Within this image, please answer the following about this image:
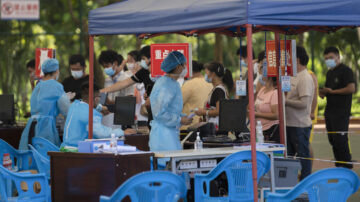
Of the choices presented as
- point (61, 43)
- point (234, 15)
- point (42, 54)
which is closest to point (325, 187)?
point (234, 15)

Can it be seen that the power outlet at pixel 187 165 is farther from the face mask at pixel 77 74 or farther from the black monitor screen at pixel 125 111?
the face mask at pixel 77 74

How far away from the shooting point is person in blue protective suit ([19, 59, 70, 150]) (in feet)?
32.0

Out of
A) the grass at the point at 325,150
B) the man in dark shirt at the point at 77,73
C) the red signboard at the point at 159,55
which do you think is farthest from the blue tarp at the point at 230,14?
the grass at the point at 325,150

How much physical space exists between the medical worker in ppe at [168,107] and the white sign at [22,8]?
1316cm

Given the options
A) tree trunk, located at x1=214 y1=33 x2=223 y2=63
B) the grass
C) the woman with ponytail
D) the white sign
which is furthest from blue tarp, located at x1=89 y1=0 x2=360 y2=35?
the white sign

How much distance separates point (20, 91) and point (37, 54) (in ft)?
20.0

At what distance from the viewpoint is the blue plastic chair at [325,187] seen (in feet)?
17.7

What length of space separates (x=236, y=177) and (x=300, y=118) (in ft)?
10.0

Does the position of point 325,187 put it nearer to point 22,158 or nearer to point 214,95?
point 214,95

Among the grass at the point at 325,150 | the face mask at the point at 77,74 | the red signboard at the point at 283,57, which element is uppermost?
the red signboard at the point at 283,57

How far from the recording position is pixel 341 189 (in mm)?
5535

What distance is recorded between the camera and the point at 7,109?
448 inches

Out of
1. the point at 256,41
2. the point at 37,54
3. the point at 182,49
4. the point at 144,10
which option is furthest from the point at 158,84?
the point at 256,41

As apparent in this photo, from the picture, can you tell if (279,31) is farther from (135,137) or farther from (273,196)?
(273,196)
